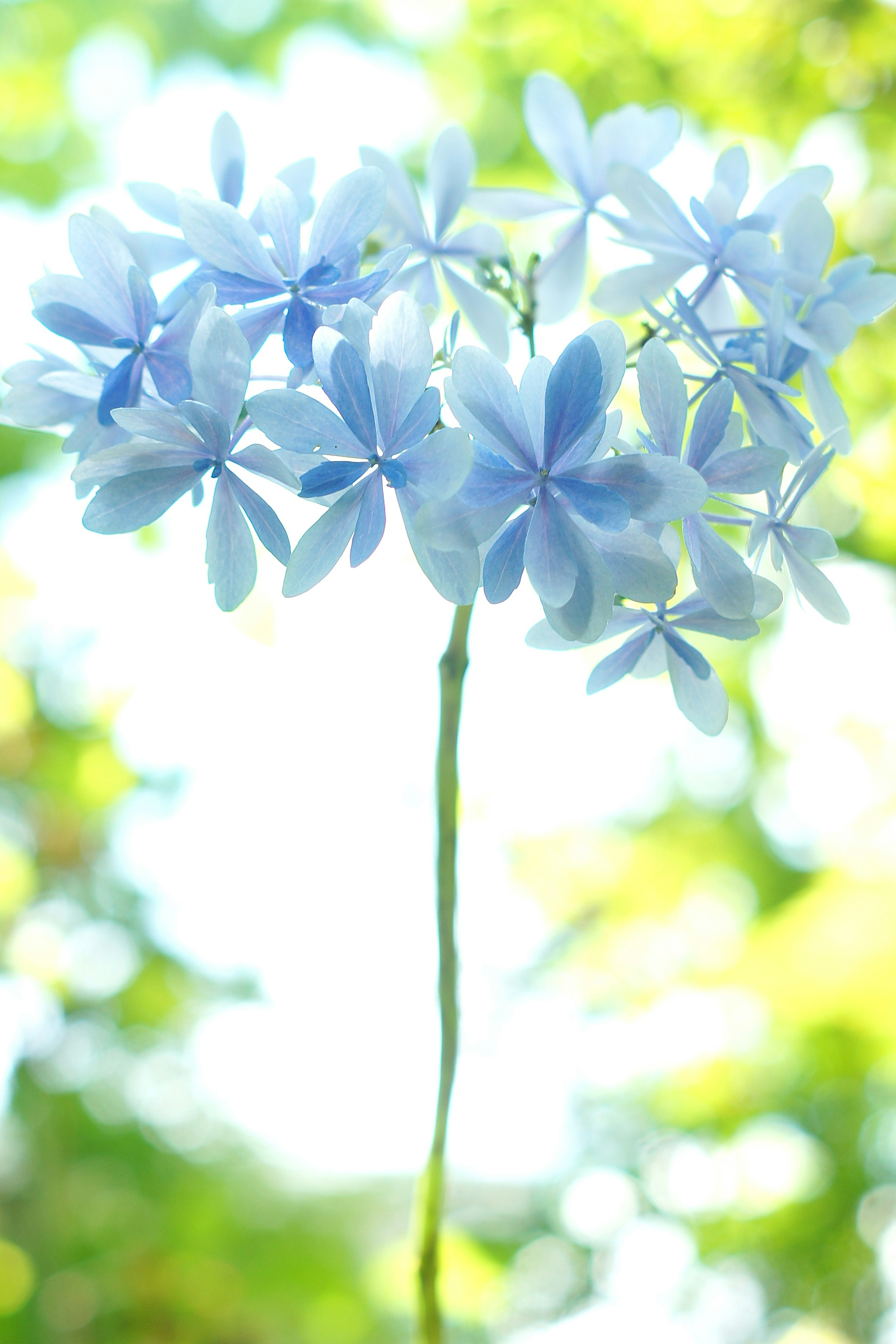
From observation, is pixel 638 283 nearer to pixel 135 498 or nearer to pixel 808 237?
pixel 808 237

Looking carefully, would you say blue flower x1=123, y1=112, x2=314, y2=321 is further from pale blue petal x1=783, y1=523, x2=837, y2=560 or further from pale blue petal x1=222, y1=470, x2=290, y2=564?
pale blue petal x1=783, y1=523, x2=837, y2=560

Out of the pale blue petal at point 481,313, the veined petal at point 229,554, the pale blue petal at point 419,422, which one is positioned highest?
the pale blue petal at point 481,313

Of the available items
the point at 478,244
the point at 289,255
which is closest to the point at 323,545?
the point at 289,255

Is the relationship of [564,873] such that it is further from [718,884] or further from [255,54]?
[255,54]

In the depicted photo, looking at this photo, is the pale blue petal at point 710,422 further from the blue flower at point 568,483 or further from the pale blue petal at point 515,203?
the pale blue petal at point 515,203

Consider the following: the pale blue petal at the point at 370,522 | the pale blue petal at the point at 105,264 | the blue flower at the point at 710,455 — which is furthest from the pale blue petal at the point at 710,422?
the pale blue petal at the point at 105,264

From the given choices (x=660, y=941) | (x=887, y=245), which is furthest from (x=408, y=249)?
(x=660, y=941)
